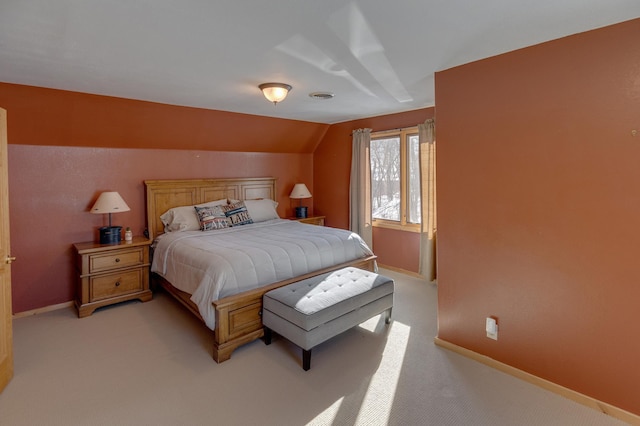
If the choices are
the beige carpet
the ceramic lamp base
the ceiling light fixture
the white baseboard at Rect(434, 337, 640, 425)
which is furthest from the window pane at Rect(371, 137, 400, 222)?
the white baseboard at Rect(434, 337, 640, 425)

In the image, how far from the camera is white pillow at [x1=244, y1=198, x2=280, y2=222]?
4812 millimetres

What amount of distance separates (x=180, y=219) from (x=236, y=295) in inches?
74.6

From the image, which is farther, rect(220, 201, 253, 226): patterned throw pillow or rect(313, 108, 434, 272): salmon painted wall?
rect(313, 108, 434, 272): salmon painted wall

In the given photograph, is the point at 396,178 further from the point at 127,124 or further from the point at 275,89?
the point at 127,124

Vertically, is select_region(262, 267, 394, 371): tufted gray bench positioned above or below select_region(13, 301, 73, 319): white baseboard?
above

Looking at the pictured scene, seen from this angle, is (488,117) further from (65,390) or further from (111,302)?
(111,302)

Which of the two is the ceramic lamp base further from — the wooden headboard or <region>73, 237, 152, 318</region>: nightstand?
Result: <region>73, 237, 152, 318</region>: nightstand

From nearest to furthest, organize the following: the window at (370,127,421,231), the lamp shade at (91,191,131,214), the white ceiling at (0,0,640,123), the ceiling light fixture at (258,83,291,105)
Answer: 1. the white ceiling at (0,0,640,123)
2. the ceiling light fixture at (258,83,291,105)
3. the lamp shade at (91,191,131,214)
4. the window at (370,127,421,231)

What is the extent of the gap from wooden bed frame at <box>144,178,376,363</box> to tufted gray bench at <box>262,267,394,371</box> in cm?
12

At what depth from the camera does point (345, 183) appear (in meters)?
5.43

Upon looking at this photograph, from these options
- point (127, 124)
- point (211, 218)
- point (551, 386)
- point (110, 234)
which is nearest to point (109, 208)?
point (110, 234)

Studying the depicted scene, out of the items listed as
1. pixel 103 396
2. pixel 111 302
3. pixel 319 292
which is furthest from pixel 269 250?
pixel 111 302

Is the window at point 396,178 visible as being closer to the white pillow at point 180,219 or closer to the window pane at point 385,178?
the window pane at point 385,178

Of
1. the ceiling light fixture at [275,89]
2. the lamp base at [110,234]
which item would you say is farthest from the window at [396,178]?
the lamp base at [110,234]
